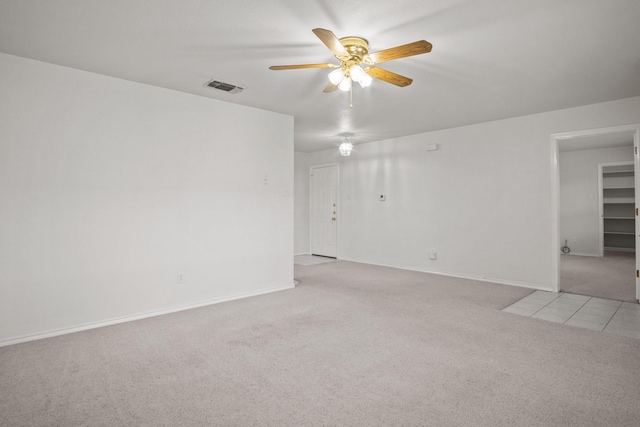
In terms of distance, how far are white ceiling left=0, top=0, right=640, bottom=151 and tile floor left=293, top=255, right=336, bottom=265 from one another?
150 inches

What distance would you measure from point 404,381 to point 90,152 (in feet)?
11.5

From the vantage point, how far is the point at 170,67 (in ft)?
10.7

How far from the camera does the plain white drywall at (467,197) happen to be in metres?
4.83

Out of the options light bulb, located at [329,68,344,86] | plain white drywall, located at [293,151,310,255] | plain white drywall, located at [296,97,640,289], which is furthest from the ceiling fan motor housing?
plain white drywall, located at [293,151,310,255]

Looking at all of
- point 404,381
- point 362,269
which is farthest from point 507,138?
point 404,381

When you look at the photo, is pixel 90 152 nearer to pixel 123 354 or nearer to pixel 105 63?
pixel 105 63

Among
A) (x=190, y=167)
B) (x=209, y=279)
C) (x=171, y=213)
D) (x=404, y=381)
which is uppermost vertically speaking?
(x=190, y=167)

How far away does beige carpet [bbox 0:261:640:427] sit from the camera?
1.95 meters

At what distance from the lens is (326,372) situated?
8.05 feet

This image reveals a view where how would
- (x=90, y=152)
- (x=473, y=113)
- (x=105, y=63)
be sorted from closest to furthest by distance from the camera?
1. (x=105, y=63)
2. (x=90, y=152)
3. (x=473, y=113)

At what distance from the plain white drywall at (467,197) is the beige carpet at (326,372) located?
1.80 metres

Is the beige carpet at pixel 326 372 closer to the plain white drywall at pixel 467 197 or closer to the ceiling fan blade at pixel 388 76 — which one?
the plain white drywall at pixel 467 197

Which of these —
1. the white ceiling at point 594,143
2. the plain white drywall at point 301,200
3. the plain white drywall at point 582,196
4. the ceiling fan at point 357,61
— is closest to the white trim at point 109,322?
the ceiling fan at point 357,61

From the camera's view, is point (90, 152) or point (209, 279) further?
point (209, 279)
